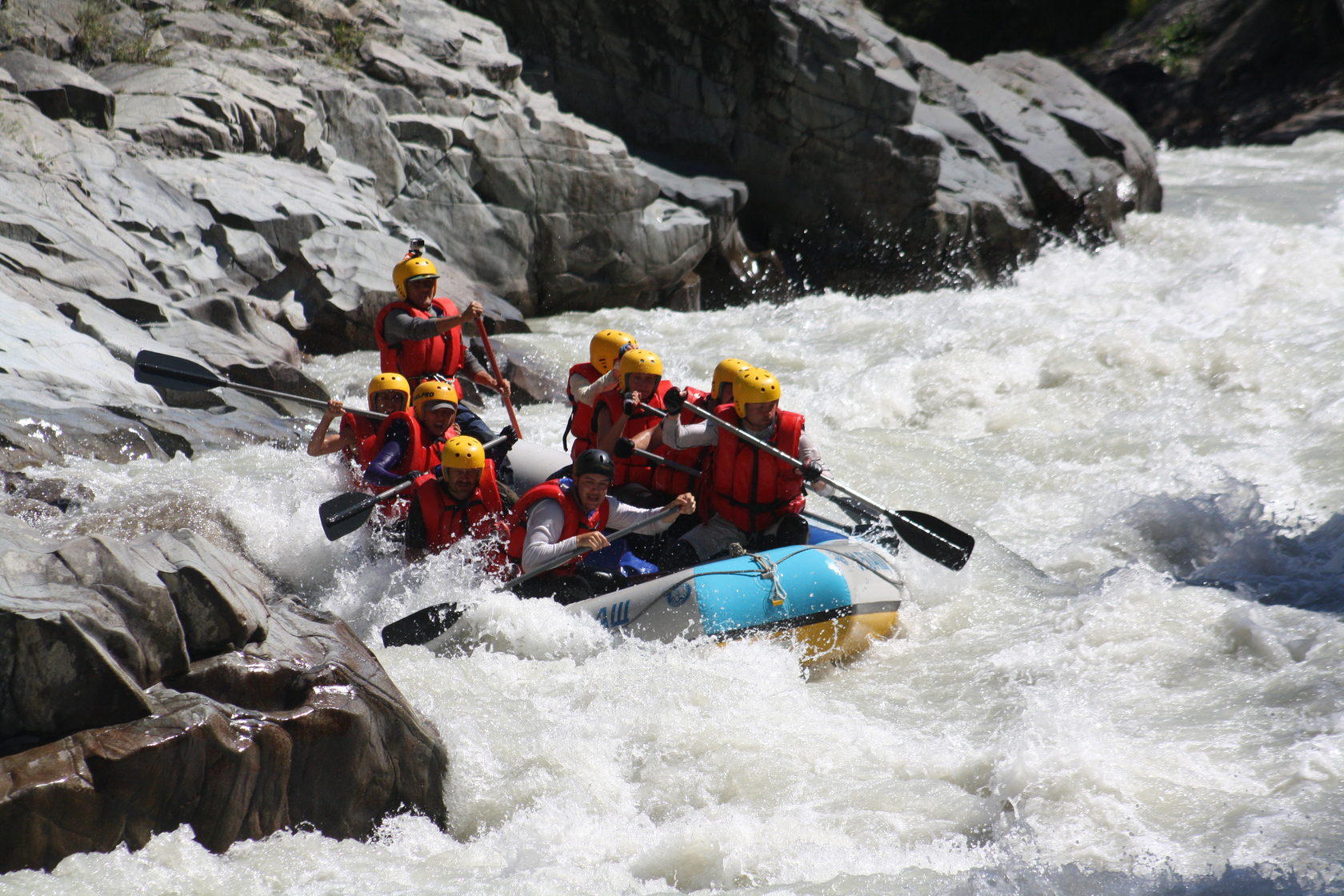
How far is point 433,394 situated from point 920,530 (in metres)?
Answer: 2.58

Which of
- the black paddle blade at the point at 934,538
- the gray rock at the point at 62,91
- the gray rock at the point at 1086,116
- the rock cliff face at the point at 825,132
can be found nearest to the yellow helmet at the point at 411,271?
the black paddle blade at the point at 934,538

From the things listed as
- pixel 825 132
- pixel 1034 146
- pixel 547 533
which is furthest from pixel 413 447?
pixel 1034 146

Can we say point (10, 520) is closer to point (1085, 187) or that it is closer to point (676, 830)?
point (676, 830)

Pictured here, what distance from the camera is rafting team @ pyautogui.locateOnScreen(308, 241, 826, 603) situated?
4.99 metres

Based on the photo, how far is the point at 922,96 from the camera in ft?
48.4

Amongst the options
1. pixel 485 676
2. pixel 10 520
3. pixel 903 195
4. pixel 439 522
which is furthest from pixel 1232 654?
pixel 903 195

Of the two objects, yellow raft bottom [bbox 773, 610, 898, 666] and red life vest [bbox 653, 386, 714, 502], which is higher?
red life vest [bbox 653, 386, 714, 502]

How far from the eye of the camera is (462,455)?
202 inches

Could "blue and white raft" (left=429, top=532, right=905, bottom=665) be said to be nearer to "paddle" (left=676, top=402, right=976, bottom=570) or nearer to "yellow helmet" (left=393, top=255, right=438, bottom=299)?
"paddle" (left=676, top=402, right=976, bottom=570)

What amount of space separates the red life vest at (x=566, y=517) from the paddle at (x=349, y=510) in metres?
0.59

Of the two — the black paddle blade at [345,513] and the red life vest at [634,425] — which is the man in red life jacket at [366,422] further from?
the red life vest at [634,425]

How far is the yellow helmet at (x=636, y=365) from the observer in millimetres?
5734

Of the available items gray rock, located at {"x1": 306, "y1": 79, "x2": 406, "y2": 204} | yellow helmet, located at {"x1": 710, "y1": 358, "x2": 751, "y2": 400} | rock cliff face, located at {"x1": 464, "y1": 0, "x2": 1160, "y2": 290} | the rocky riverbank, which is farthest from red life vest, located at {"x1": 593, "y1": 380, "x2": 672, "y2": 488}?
rock cliff face, located at {"x1": 464, "y1": 0, "x2": 1160, "y2": 290}

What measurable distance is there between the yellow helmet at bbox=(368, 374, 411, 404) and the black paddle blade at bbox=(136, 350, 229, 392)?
2.45 feet
